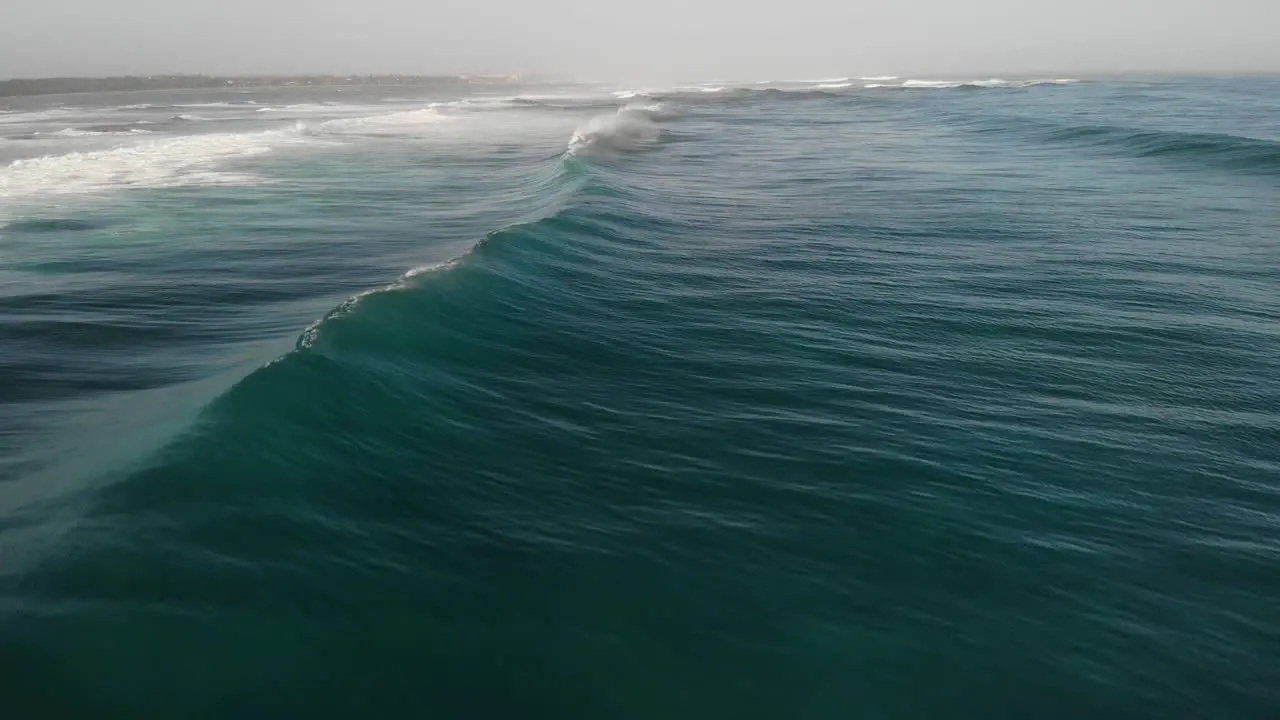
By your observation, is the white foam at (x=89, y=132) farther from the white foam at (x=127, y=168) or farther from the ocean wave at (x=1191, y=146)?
the ocean wave at (x=1191, y=146)

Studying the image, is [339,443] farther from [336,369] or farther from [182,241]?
[182,241]

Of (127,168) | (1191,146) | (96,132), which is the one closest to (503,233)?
(127,168)

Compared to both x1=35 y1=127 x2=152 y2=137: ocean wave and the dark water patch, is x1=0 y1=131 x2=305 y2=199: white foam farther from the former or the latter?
x1=35 y1=127 x2=152 y2=137: ocean wave

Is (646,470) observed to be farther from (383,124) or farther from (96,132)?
(383,124)

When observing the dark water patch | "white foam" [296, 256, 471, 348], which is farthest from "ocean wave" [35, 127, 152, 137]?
"white foam" [296, 256, 471, 348]

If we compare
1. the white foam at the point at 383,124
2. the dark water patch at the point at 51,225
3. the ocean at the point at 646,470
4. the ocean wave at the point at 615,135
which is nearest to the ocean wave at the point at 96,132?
the white foam at the point at 383,124
